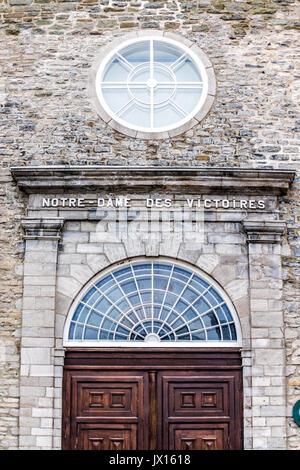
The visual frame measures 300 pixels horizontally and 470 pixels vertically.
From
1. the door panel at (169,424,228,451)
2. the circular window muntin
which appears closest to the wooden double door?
the door panel at (169,424,228,451)

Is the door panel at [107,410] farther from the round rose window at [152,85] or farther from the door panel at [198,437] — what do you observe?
the round rose window at [152,85]

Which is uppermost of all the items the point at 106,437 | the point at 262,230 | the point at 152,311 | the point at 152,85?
the point at 152,85

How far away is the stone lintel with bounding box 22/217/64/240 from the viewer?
1021cm

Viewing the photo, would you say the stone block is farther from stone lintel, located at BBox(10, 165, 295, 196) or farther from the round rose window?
the round rose window

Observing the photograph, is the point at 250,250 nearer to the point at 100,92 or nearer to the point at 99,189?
the point at 99,189

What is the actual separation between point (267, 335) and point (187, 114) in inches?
129

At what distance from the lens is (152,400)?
32.6 ft

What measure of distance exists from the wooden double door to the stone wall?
36.2 inches

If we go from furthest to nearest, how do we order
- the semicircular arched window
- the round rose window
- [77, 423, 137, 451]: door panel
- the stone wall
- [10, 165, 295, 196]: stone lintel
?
1. the round rose window
2. the stone wall
3. [10, 165, 295, 196]: stone lintel
4. the semicircular arched window
5. [77, 423, 137, 451]: door panel

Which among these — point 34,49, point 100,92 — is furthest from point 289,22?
point 34,49

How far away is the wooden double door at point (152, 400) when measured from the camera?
386 inches

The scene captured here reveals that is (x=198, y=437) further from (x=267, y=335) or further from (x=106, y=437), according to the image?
(x=267, y=335)

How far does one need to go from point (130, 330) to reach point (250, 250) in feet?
6.28

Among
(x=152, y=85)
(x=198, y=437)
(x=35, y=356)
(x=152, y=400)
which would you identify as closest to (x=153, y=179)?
(x=152, y=85)
